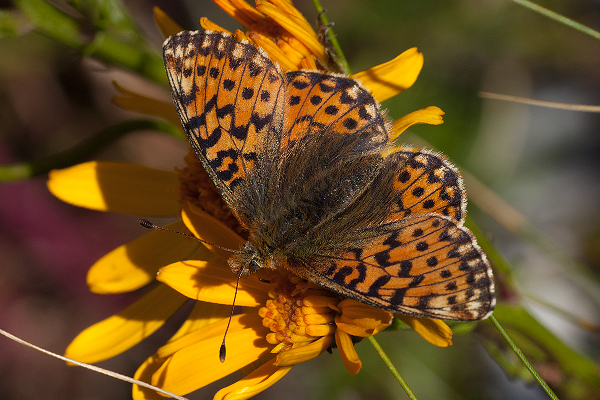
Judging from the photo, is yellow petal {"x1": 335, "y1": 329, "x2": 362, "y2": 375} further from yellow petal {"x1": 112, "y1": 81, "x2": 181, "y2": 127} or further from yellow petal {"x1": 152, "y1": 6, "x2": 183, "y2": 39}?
yellow petal {"x1": 152, "y1": 6, "x2": 183, "y2": 39}

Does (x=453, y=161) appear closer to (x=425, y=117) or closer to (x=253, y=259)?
(x=425, y=117)

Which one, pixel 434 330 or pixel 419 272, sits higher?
pixel 419 272

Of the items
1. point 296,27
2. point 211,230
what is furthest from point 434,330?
point 296,27

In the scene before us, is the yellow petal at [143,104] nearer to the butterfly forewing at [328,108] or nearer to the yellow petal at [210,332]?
the butterfly forewing at [328,108]

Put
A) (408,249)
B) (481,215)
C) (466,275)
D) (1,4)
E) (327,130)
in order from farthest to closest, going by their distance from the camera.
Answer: (481,215), (1,4), (327,130), (408,249), (466,275)

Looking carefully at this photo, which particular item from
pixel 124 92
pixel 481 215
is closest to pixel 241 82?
pixel 124 92

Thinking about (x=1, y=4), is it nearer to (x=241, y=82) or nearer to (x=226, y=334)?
(x=241, y=82)
